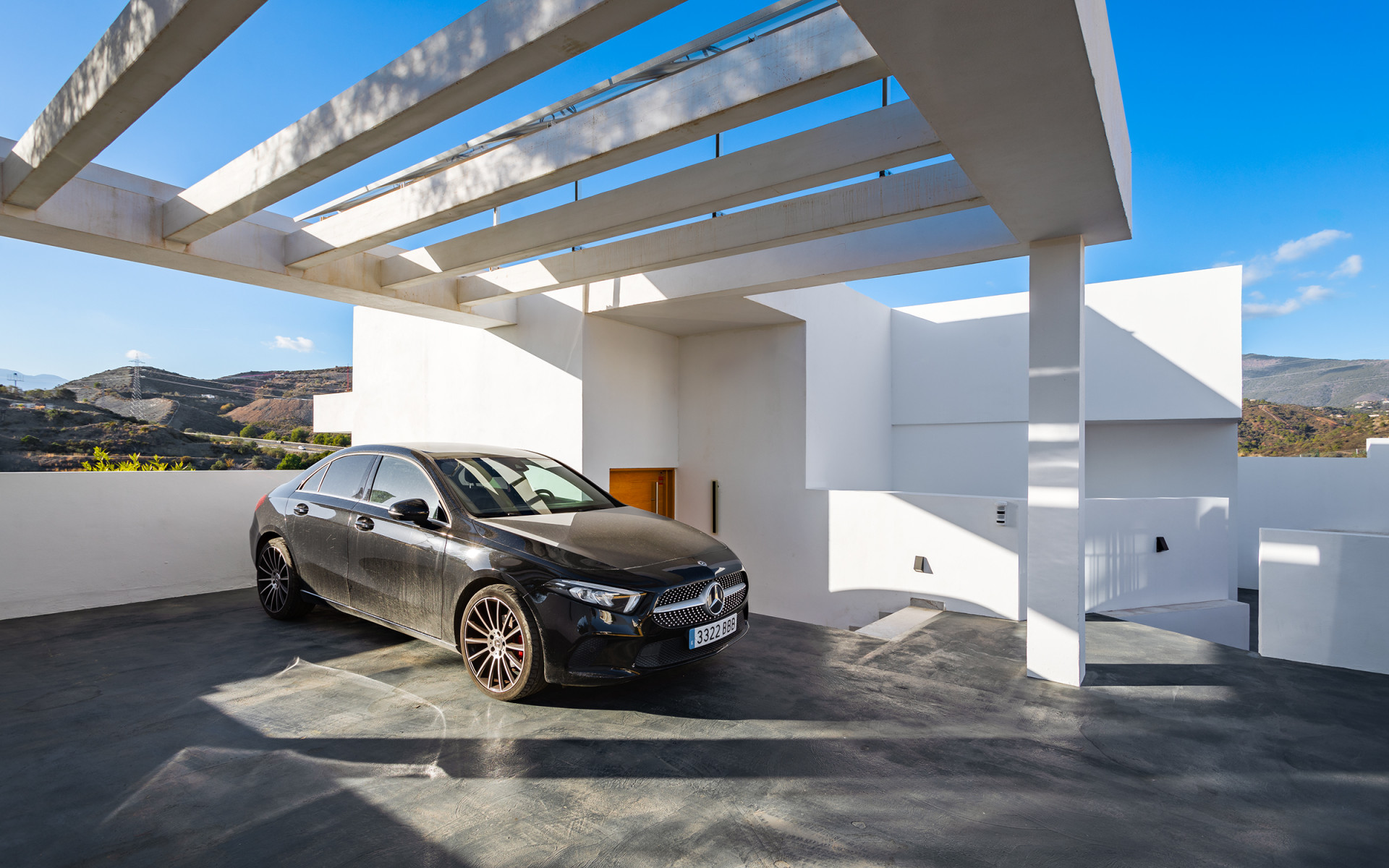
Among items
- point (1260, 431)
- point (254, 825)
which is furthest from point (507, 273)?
point (1260, 431)

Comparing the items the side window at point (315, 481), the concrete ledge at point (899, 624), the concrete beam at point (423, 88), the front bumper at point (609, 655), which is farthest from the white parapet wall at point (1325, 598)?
the side window at point (315, 481)

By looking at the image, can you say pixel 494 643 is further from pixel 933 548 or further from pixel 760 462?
pixel 760 462

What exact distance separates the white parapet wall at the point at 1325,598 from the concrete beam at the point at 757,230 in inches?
141

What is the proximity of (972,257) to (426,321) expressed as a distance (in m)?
7.96

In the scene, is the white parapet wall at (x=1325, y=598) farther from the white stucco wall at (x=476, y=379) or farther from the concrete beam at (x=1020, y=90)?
the white stucco wall at (x=476, y=379)

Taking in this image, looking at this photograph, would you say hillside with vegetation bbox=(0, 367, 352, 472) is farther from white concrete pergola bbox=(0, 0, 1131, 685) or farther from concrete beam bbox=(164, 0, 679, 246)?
concrete beam bbox=(164, 0, 679, 246)

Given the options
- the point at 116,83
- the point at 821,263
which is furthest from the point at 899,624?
the point at 116,83

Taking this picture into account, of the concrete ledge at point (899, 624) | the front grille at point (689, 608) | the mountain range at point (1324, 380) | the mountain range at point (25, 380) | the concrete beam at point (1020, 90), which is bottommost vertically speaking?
the concrete ledge at point (899, 624)

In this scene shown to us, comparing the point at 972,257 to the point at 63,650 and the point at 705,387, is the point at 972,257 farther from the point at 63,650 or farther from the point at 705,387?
the point at 63,650

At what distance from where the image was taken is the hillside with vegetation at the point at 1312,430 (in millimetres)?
17984

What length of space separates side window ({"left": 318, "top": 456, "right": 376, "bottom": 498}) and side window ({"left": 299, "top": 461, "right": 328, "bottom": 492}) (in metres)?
0.05

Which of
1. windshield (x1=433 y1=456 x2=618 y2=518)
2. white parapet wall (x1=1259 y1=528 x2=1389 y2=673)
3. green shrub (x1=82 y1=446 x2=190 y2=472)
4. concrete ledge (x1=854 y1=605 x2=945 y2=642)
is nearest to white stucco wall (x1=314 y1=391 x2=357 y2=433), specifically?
green shrub (x1=82 y1=446 x2=190 y2=472)

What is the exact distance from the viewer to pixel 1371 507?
12914 mm

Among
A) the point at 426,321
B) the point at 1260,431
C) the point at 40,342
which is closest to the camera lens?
the point at 426,321
